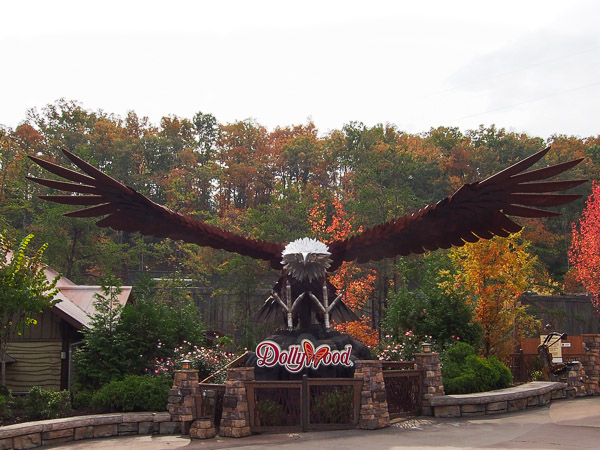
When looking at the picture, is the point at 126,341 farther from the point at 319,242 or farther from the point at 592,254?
the point at 592,254

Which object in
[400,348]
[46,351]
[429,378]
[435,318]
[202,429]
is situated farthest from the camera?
Answer: [435,318]

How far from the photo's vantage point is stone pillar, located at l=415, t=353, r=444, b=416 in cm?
1464

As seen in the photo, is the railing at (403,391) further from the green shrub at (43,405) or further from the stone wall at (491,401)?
the green shrub at (43,405)

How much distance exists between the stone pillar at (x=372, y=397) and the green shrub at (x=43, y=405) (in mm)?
6222

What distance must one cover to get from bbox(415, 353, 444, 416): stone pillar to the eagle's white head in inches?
121

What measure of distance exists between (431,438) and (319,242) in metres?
5.07

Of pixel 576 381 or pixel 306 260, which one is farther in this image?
pixel 576 381

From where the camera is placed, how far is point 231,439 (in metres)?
12.0

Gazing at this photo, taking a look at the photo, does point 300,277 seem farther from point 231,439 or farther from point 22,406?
point 22,406

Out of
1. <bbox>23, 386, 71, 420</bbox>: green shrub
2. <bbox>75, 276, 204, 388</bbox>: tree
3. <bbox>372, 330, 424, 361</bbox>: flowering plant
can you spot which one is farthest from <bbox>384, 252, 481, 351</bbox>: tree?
<bbox>23, 386, 71, 420</bbox>: green shrub

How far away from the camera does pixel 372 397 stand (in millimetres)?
12812

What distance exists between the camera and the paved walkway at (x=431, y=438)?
Result: 36.4ft

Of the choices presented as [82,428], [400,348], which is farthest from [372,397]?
[82,428]

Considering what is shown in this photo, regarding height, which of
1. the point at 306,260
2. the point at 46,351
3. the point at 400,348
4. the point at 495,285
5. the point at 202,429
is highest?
the point at 306,260
